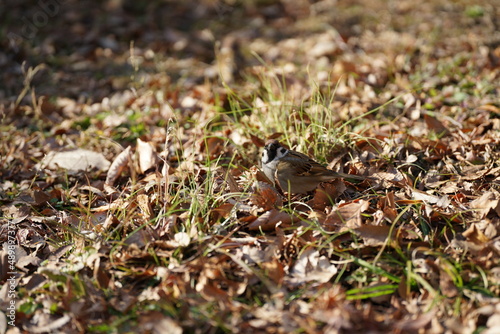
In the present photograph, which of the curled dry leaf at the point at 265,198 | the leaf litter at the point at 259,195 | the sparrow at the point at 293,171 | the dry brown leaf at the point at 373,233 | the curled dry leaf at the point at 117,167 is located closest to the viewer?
the leaf litter at the point at 259,195

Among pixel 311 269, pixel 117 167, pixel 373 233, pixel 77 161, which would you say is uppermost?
pixel 373 233

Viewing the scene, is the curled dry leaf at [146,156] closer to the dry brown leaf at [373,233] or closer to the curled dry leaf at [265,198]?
the curled dry leaf at [265,198]

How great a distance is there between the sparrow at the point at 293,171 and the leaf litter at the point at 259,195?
102mm

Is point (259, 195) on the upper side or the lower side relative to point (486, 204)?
lower

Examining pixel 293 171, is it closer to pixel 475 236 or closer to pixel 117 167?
A: pixel 475 236

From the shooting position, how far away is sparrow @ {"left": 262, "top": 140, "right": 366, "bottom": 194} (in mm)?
3312

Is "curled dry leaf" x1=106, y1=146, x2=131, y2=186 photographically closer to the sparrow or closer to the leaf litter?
the leaf litter

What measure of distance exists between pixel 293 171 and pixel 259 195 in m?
0.29

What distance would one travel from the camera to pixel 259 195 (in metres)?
3.25

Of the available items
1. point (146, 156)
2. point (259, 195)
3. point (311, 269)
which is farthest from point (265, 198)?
point (146, 156)

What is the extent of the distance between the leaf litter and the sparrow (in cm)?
10

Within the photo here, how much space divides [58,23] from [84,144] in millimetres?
3672

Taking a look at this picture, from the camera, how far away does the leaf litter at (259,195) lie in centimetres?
251

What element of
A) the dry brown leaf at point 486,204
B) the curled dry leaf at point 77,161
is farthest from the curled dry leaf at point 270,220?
the curled dry leaf at point 77,161
